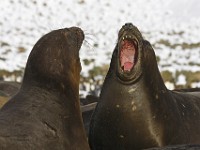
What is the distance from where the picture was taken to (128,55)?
5.53m

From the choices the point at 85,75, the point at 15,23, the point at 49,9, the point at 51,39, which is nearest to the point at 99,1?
the point at 49,9

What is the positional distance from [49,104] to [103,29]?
2377 cm

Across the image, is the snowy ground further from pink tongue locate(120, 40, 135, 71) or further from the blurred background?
pink tongue locate(120, 40, 135, 71)

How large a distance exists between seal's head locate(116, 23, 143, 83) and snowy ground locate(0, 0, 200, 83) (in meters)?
14.3

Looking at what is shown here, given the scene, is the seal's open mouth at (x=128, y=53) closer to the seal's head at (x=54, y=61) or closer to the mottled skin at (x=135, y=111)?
the mottled skin at (x=135, y=111)

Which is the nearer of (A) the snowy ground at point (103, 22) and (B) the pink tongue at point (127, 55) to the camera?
(B) the pink tongue at point (127, 55)

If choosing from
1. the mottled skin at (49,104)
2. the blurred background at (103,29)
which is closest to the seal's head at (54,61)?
the mottled skin at (49,104)

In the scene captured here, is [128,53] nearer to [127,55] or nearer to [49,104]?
[127,55]

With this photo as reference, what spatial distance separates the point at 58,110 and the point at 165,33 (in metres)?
22.5

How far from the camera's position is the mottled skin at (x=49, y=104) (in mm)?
4410

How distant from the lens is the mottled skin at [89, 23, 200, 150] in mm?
5398

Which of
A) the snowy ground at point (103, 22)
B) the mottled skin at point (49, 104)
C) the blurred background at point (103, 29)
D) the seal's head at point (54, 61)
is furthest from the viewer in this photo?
the snowy ground at point (103, 22)

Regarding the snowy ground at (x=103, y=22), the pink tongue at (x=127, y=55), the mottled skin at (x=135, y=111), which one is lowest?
the mottled skin at (x=135, y=111)

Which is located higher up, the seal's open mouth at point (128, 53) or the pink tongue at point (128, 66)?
the seal's open mouth at point (128, 53)
